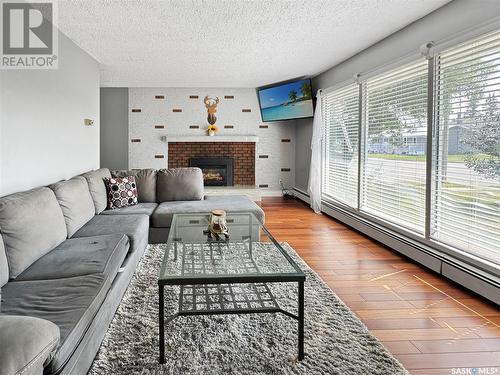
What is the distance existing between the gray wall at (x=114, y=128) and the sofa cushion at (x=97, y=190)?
3809mm

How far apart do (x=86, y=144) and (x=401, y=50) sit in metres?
3.91

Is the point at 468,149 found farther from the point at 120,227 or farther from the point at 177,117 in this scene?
the point at 177,117

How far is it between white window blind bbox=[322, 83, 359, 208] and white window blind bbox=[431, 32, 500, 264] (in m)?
1.95

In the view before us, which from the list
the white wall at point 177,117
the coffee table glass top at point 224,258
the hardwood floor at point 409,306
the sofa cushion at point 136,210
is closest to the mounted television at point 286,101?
the white wall at point 177,117

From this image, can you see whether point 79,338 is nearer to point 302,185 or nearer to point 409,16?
point 409,16

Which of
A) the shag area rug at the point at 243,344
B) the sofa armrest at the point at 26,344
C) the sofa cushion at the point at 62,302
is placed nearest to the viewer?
the sofa armrest at the point at 26,344

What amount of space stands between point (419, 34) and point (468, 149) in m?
1.32

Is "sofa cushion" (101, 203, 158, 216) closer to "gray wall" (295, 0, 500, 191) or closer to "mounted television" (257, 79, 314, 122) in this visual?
"gray wall" (295, 0, 500, 191)

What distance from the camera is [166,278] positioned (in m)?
2.02

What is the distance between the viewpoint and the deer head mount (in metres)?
8.21

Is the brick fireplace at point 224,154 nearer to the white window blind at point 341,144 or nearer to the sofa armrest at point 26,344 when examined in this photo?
the white window blind at point 341,144

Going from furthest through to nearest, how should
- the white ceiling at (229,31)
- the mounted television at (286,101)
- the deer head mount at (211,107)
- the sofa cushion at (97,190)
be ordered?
the deer head mount at (211,107) < the mounted television at (286,101) < the sofa cushion at (97,190) < the white ceiling at (229,31)

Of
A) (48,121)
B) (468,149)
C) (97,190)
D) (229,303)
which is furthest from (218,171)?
(229,303)

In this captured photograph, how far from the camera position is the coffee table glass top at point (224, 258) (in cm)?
206
